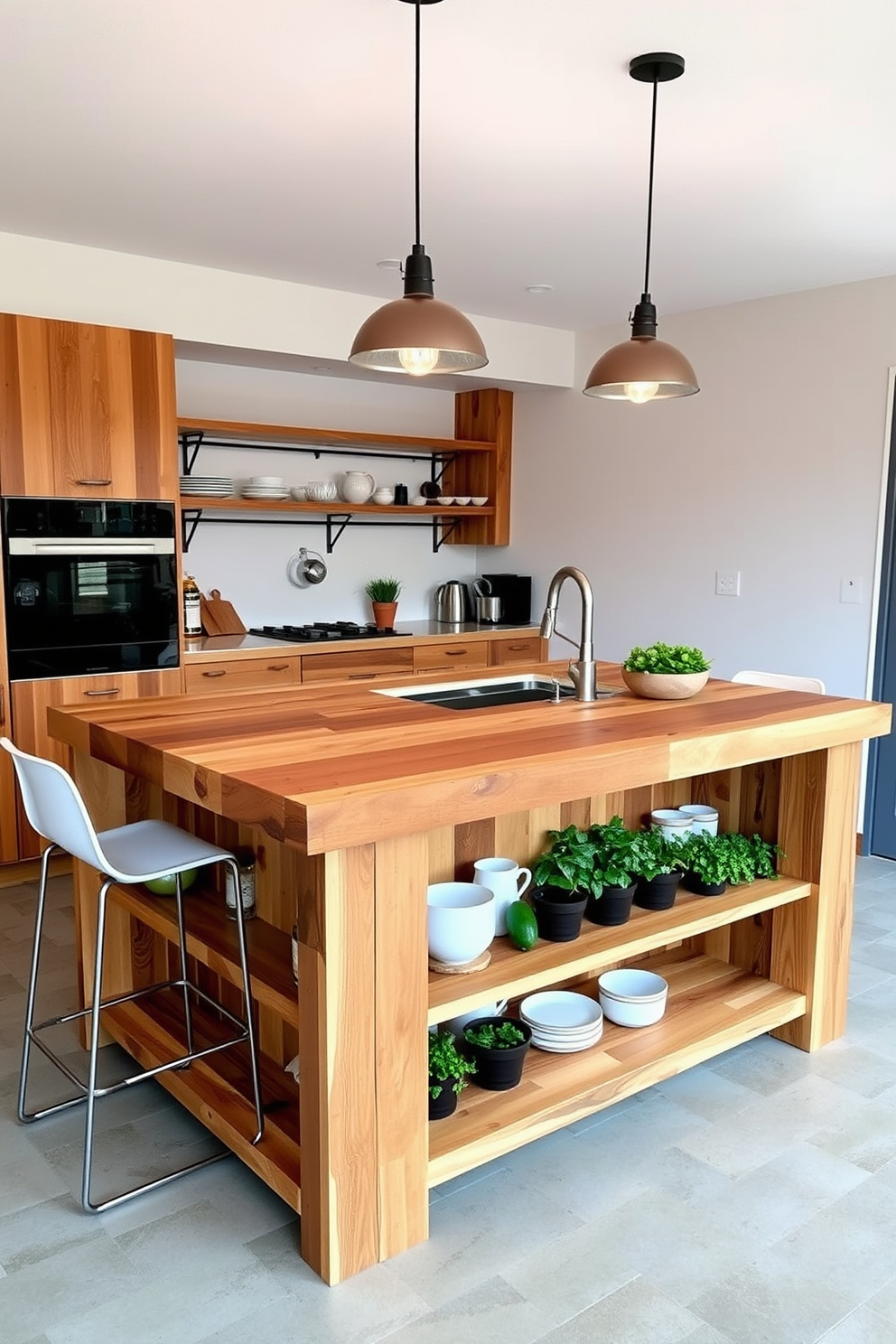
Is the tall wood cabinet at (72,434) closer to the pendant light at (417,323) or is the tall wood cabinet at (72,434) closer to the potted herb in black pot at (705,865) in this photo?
the pendant light at (417,323)

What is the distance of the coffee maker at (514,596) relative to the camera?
5809 millimetres

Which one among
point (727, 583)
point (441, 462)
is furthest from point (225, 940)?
point (441, 462)

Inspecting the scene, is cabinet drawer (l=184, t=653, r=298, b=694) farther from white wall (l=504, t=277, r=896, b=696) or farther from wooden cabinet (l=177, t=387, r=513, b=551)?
white wall (l=504, t=277, r=896, b=696)

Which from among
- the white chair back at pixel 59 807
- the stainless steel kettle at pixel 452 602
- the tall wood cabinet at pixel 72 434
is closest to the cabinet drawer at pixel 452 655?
the stainless steel kettle at pixel 452 602

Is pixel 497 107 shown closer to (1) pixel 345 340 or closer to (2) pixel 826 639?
(1) pixel 345 340

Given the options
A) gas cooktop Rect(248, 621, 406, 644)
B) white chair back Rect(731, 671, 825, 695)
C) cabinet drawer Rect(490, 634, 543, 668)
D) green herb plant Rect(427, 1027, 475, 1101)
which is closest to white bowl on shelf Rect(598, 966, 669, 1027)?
green herb plant Rect(427, 1027, 475, 1101)

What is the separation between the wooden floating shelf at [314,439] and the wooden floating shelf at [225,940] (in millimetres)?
2376

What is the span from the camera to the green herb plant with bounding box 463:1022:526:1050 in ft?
7.36

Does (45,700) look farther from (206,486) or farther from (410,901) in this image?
(410,901)

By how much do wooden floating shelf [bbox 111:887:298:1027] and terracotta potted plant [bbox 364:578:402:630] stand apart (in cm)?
280

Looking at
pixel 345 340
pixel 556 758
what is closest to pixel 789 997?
pixel 556 758

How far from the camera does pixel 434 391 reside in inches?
229

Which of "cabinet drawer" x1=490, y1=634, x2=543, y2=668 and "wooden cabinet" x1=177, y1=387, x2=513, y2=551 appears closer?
"wooden cabinet" x1=177, y1=387, x2=513, y2=551

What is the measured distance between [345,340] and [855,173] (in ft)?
7.68
